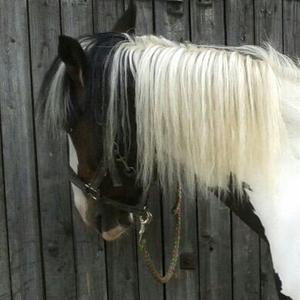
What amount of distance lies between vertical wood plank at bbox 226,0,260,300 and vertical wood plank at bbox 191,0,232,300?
0.03 meters

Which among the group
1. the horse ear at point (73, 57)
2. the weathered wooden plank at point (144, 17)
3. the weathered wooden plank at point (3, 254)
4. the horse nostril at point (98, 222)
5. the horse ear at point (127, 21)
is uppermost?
the weathered wooden plank at point (144, 17)

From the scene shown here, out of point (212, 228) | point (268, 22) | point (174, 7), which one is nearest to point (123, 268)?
point (212, 228)

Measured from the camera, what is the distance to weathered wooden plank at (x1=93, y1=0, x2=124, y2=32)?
2.04m

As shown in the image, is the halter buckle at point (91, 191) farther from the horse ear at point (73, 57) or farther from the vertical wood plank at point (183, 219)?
the vertical wood plank at point (183, 219)

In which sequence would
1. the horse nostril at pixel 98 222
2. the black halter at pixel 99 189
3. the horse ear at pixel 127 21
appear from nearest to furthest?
the black halter at pixel 99 189 → the horse nostril at pixel 98 222 → the horse ear at pixel 127 21

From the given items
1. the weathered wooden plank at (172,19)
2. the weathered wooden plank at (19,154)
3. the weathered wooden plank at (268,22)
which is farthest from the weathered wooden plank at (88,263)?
the weathered wooden plank at (268,22)

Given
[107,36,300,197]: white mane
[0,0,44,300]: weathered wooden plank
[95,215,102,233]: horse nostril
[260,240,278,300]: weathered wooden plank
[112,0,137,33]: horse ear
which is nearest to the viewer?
[107,36,300,197]: white mane

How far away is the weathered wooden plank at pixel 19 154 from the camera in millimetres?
1989

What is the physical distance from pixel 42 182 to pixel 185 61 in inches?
40.4

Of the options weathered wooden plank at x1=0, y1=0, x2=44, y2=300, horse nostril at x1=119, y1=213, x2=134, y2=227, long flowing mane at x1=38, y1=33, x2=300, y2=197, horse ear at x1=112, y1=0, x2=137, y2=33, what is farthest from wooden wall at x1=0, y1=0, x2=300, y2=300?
long flowing mane at x1=38, y1=33, x2=300, y2=197

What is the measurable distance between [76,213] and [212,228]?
2.07 feet

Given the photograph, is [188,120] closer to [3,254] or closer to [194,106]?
[194,106]

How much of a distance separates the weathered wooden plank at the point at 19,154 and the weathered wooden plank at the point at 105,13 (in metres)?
0.29

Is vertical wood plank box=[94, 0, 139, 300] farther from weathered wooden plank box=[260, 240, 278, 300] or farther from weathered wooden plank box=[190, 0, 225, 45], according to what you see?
weathered wooden plank box=[190, 0, 225, 45]
